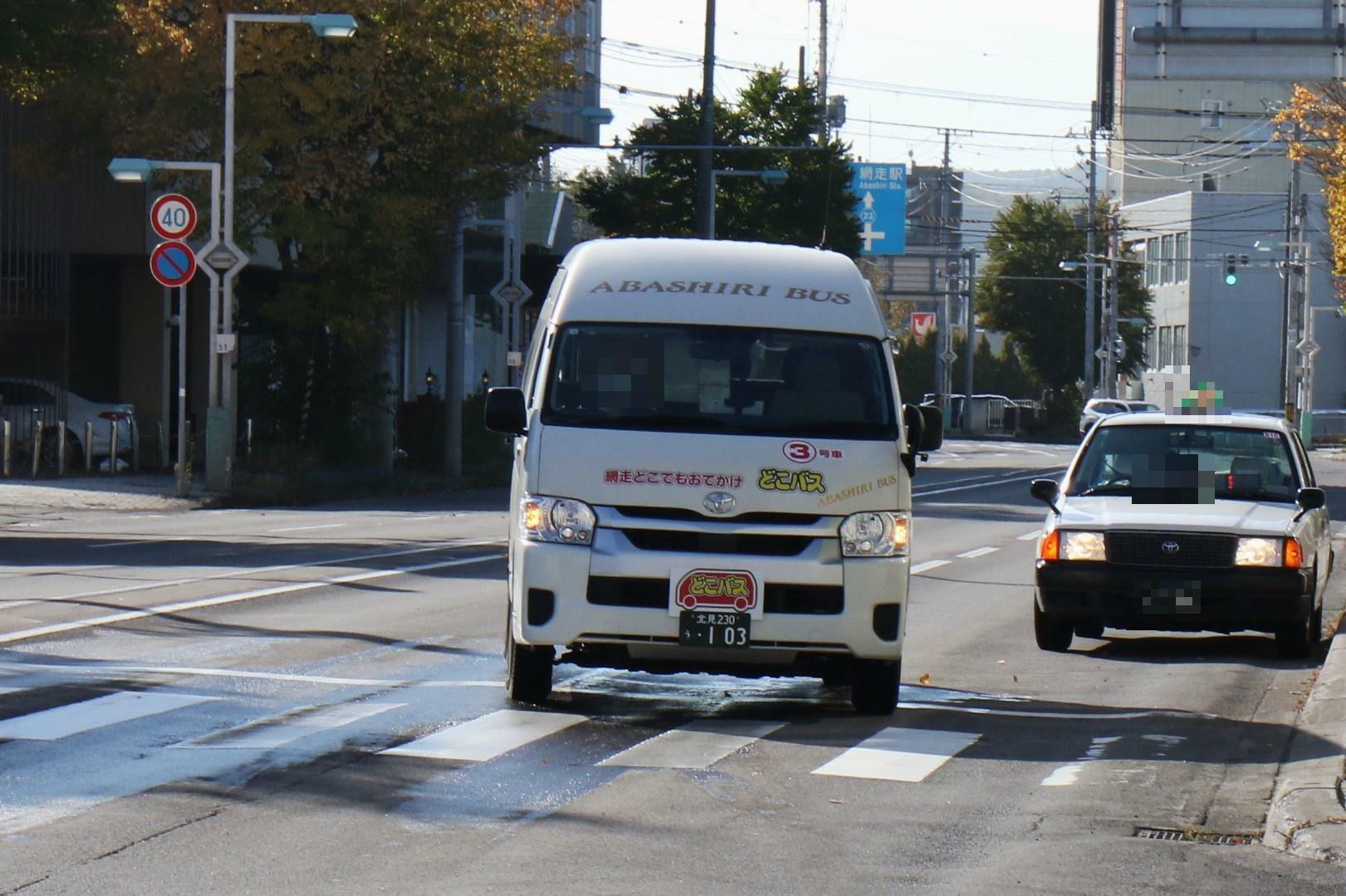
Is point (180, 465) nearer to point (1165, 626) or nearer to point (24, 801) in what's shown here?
point (1165, 626)

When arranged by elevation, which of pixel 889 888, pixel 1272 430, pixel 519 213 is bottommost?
pixel 889 888

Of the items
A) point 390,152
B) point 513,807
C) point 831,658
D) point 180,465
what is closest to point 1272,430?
point 831,658

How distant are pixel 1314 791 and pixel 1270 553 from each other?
508cm

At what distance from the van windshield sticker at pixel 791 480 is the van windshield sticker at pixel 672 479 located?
118 mm

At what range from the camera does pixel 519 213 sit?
42.3 m

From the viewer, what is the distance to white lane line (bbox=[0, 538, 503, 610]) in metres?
15.1

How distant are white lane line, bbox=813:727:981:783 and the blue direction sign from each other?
210 feet

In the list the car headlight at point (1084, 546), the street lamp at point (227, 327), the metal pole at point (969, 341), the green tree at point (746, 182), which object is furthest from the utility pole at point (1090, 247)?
the car headlight at point (1084, 546)

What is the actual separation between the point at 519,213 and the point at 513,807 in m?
35.5

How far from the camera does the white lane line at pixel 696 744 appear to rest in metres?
8.65

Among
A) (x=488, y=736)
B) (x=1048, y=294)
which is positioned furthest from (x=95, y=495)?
(x=1048, y=294)

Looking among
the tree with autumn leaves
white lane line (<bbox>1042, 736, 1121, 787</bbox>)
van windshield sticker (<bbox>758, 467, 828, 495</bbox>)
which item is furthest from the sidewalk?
white lane line (<bbox>1042, 736, 1121, 787</bbox>)

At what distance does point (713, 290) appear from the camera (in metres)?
10.3

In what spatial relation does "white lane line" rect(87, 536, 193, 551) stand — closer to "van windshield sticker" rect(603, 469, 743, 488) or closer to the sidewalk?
the sidewalk
